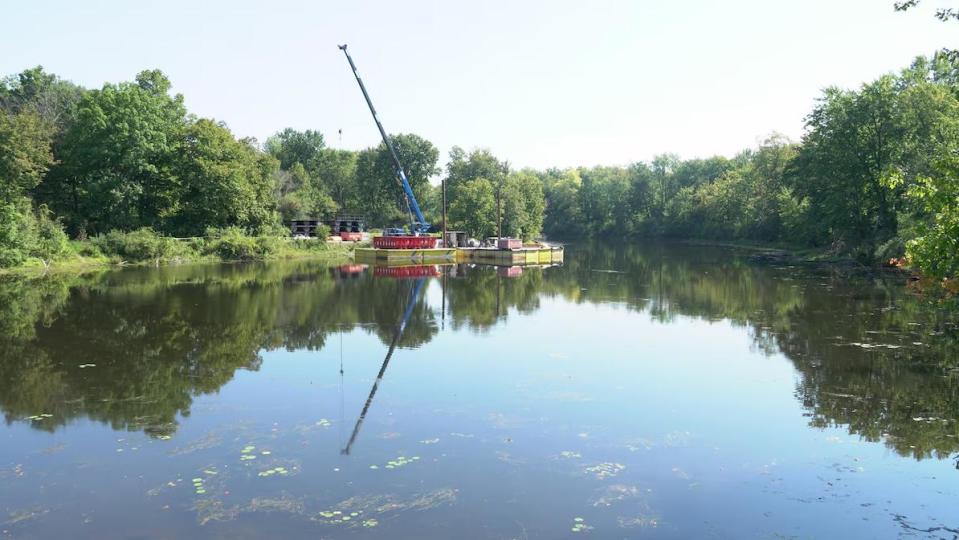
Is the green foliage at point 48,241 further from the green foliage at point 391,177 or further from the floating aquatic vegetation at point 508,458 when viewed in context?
the green foliage at point 391,177

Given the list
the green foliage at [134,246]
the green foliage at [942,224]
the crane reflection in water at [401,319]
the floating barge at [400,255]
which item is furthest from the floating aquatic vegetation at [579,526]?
the floating barge at [400,255]

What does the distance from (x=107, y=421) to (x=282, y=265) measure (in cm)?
3610

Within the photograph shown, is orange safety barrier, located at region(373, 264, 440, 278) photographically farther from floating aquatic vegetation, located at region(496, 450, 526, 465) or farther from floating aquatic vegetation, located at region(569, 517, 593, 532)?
floating aquatic vegetation, located at region(569, 517, 593, 532)

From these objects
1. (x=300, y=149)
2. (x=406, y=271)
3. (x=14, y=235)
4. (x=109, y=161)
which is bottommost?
(x=406, y=271)

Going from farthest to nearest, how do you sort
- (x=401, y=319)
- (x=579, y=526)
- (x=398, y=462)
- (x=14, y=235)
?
1. (x=14, y=235)
2. (x=401, y=319)
3. (x=398, y=462)
4. (x=579, y=526)

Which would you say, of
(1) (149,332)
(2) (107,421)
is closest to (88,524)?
(2) (107,421)

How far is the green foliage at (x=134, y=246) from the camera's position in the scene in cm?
4150

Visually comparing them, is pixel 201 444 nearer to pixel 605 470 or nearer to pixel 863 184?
pixel 605 470

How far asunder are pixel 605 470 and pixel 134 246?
132 feet

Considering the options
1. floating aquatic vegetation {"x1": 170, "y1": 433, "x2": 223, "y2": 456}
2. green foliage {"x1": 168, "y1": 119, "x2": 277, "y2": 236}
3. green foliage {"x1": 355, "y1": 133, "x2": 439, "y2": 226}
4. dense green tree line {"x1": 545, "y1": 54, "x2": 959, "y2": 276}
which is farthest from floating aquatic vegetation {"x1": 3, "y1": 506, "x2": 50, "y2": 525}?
green foliage {"x1": 355, "y1": 133, "x2": 439, "y2": 226}

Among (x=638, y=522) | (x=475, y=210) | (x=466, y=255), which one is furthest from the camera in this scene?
(x=475, y=210)

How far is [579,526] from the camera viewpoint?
23.8 feet

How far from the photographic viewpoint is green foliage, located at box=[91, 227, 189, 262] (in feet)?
136

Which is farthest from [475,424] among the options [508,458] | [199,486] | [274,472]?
[199,486]
